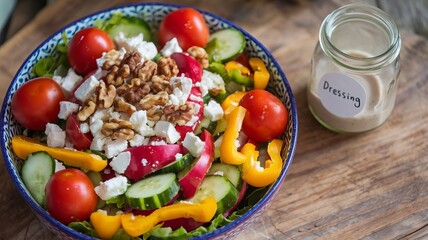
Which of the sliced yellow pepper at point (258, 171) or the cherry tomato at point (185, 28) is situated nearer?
the sliced yellow pepper at point (258, 171)

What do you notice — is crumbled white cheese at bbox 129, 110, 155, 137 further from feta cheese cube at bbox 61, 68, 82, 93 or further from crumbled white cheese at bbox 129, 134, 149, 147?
feta cheese cube at bbox 61, 68, 82, 93

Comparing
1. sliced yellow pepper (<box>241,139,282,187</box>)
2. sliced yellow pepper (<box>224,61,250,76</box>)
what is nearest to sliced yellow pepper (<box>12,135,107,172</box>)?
sliced yellow pepper (<box>241,139,282,187</box>)

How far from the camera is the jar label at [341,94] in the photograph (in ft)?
6.14

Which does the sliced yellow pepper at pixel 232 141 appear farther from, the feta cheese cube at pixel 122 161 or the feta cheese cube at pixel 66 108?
the feta cheese cube at pixel 66 108

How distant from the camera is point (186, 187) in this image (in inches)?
65.8

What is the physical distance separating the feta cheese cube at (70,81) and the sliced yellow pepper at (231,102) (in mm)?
412

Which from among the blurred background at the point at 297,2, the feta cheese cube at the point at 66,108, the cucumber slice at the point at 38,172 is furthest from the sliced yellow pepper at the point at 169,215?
the blurred background at the point at 297,2

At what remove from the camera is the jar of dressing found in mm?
1860

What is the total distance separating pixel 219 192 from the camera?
1.66m

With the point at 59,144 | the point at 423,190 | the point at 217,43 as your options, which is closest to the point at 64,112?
the point at 59,144

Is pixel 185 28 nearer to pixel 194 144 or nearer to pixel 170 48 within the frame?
pixel 170 48

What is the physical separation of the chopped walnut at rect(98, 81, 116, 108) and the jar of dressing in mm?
587

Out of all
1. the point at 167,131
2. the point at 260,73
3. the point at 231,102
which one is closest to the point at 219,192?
the point at 167,131

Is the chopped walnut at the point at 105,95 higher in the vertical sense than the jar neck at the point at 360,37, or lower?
higher
